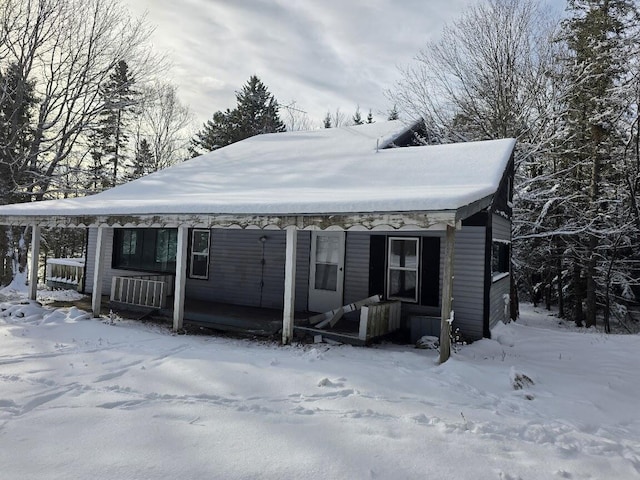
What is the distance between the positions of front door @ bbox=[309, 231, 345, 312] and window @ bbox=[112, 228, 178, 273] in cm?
442

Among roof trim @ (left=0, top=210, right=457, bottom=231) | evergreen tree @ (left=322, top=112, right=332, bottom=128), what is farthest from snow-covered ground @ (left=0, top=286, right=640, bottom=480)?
evergreen tree @ (left=322, top=112, right=332, bottom=128)

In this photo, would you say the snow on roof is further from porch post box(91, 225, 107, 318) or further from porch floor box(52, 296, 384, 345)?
porch floor box(52, 296, 384, 345)

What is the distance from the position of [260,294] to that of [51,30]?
16111 millimetres

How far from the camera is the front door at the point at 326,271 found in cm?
956

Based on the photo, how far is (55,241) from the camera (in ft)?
95.9

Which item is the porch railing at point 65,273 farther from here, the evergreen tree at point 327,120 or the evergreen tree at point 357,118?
the evergreen tree at point 357,118

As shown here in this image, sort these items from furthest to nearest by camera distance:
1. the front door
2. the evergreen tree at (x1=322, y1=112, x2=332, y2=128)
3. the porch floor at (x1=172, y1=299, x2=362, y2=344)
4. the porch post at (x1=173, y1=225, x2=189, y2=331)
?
1. the evergreen tree at (x1=322, y1=112, x2=332, y2=128)
2. the front door
3. the porch post at (x1=173, y1=225, x2=189, y2=331)
4. the porch floor at (x1=172, y1=299, x2=362, y2=344)

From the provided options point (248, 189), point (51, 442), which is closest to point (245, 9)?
point (248, 189)

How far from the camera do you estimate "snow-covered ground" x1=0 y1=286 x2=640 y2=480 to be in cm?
319

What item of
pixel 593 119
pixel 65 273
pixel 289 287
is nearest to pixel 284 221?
pixel 289 287

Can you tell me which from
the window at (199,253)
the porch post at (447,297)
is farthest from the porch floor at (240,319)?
the porch post at (447,297)

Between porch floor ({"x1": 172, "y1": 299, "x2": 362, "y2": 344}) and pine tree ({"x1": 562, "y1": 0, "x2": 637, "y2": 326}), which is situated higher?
pine tree ({"x1": 562, "y1": 0, "x2": 637, "y2": 326})

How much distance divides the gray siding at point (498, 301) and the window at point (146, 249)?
8.34 meters

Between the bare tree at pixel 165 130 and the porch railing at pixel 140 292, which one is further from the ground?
the bare tree at pixel 165 130
